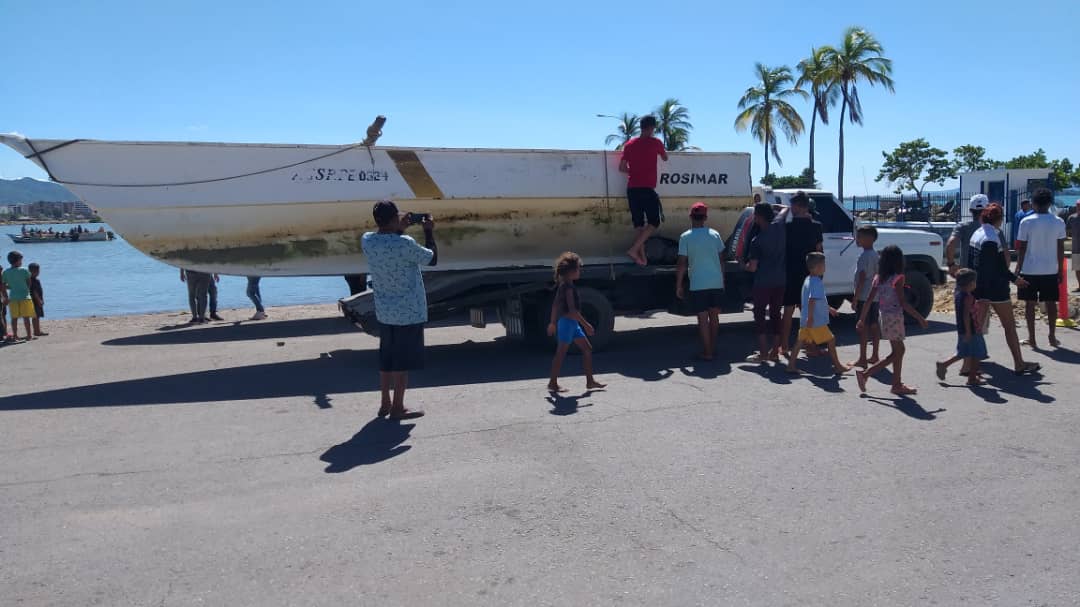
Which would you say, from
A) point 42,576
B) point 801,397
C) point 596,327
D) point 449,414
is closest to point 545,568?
point 42,576

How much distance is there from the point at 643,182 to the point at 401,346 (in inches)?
178

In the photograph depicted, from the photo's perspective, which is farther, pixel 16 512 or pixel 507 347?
pixel 507 347

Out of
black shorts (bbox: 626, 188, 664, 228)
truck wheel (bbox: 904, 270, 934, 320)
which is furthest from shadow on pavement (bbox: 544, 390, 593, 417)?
truck wheel (bbox: 904, 270, 934, 320)

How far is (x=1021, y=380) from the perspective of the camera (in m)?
7.88

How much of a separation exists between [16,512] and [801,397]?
19.5 ft

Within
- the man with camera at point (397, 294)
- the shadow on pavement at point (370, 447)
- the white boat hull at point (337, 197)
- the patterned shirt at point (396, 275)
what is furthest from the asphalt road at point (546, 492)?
the white boat hull at point (337, 197)

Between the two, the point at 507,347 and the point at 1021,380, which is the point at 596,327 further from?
the point at 1021,380

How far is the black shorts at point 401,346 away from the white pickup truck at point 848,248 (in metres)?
5.31

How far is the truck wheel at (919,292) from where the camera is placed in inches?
443

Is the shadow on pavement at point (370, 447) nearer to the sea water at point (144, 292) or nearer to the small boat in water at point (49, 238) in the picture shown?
the sea water at point (144, 292)

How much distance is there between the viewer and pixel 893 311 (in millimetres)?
7473

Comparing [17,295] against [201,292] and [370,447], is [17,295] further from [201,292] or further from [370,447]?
[370,447]

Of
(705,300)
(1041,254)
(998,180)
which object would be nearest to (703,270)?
(705,300)

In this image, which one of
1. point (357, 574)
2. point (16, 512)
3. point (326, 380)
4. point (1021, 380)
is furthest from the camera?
point (326, 380)
